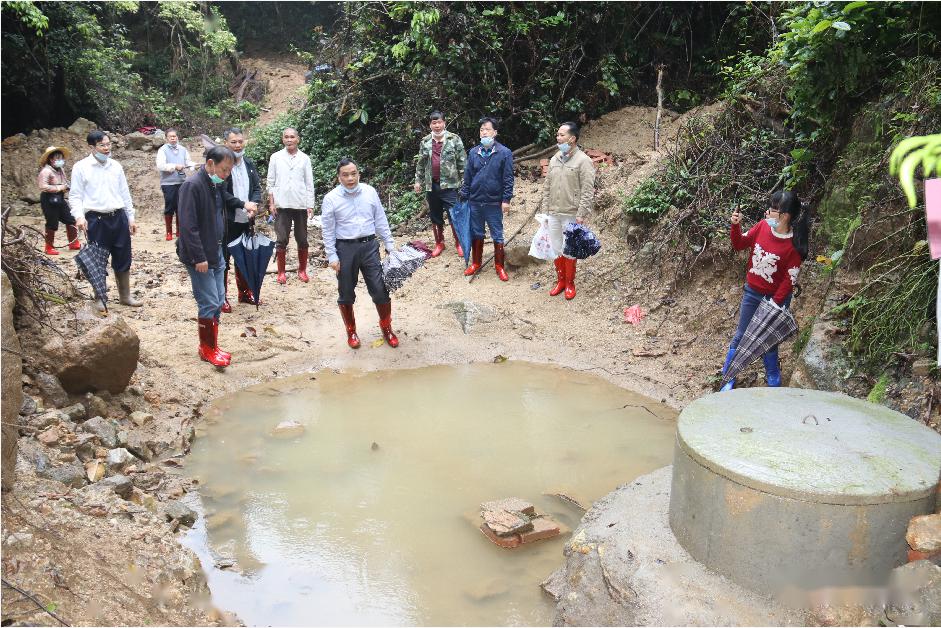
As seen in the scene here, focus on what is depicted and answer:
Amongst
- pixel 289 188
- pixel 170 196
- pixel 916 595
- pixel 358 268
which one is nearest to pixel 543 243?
pixel 358 268

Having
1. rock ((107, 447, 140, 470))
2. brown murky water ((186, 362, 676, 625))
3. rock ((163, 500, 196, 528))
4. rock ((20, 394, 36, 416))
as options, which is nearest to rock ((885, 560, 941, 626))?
brown murky water ((186, 362, 676, 625))

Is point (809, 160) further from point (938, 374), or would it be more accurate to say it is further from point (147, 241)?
point (147, 241)

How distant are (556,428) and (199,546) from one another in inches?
113

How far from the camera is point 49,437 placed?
481cm

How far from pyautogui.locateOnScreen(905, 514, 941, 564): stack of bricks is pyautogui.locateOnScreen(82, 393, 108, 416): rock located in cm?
543

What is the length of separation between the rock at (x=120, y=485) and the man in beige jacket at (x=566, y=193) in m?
5.24

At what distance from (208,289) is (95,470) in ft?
7.73

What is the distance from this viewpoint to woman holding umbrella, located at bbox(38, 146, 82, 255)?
414 inches

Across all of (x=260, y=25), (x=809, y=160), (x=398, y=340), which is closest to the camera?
(x=809, y=160)

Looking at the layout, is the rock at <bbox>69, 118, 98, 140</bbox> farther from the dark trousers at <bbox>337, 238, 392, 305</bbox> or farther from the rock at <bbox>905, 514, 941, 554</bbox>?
the rock at <bbox>905, 514, 941, 554</bbox>

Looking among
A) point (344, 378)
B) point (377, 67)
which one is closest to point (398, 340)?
point (344, 378)

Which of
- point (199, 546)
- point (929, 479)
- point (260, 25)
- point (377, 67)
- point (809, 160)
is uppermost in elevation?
point (260, 25)

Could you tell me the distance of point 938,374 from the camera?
454 cm

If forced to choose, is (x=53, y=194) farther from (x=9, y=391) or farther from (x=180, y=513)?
(x=9, y=391)
